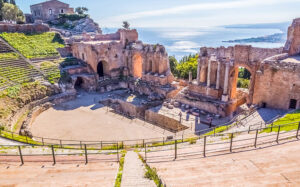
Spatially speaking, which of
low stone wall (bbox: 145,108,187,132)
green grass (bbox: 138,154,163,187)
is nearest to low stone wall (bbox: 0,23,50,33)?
low stone wall (bbox: 145,108,187,132)

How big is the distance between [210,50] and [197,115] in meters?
8.10

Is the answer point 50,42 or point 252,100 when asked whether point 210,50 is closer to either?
point 252,100

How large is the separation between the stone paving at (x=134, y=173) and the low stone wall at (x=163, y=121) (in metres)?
11.5

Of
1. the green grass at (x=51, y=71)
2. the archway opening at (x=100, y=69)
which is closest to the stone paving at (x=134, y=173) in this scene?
the green grass at (x=51, y=71)

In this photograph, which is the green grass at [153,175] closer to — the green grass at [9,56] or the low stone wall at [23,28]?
the green grass at [9,56]

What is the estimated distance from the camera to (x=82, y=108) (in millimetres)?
27938

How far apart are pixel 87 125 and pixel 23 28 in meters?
30.2

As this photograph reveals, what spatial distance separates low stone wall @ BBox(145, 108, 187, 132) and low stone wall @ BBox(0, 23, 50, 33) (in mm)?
30968

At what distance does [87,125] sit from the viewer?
76.1 ft

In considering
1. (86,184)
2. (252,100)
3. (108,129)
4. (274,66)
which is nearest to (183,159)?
(86,184)

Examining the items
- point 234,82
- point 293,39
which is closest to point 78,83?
point 234,82

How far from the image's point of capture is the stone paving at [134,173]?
978 cm

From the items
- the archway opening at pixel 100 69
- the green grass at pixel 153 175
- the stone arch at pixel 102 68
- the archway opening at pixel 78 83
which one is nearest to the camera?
the green grass at pixel 153 175

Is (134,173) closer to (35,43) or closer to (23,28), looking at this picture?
(35,43)
